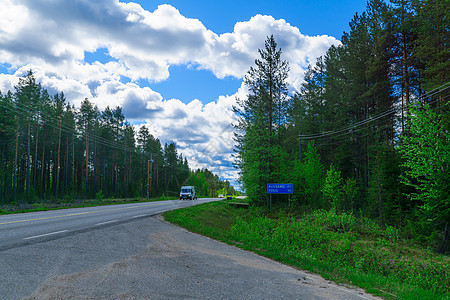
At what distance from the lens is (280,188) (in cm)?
2775

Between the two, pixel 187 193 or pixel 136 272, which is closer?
pixel 136 272

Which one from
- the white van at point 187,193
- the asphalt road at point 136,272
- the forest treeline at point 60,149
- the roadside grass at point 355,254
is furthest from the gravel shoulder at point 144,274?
the white van at point 187,193

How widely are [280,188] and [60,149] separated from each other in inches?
2054

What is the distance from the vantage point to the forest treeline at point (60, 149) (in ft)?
143

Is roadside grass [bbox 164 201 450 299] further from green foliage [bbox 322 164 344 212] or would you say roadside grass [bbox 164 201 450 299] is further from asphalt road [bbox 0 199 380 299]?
green foliage [bbox 322 164 344 212]

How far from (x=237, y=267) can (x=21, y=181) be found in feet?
215

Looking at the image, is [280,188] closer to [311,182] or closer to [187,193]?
[311,182]

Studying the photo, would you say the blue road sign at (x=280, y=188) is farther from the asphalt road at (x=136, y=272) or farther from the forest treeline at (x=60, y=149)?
the forest treeline at (x=60, y=149)

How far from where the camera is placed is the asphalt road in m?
5.20

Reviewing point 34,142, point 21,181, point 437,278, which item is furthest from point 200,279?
point 21,181

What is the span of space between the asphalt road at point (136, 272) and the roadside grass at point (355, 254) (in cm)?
126

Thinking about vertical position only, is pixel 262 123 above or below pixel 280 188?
above

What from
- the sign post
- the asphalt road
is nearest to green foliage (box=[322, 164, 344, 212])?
the sign post

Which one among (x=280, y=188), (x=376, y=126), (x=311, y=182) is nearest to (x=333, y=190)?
(x=311, y=182)
